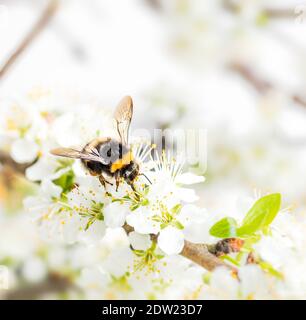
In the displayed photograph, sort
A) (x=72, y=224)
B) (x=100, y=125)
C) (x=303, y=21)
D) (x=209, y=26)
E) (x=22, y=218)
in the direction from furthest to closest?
(x=209, y=26) < (x=22, y=218) < (x=303, y=21) < (x=100, y=125) < (x=72, y=224)

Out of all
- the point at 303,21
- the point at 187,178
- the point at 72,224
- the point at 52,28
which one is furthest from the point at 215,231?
the point at 52,28

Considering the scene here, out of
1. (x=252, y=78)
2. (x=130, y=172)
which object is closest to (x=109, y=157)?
(x=130, y=172)

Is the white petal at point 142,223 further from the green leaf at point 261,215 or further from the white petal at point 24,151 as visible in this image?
the white petal at point 24,151

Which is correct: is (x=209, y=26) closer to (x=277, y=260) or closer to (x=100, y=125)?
(x=100, y=125)

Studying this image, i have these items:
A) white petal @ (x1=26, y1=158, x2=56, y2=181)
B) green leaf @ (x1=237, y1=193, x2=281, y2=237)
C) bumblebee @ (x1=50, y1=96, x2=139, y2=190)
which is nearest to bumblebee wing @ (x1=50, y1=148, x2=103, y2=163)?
bumblebee @ (x1=50, y1=96, x2=139, y2=190)

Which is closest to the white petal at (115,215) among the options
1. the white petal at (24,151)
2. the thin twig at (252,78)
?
the white petal at (24,151)

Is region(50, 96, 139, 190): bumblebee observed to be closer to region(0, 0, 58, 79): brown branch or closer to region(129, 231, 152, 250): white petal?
region(129, 231, 152, 250): white petal

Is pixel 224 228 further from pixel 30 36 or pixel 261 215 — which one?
pixel 30 36
